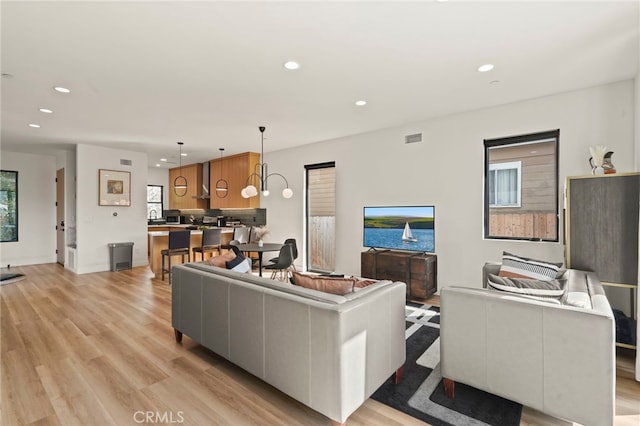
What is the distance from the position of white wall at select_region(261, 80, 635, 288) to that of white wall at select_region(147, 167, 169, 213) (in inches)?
243

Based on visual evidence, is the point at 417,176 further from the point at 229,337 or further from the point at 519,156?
the point at 229,337

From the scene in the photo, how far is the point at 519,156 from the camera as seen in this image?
4.15 meters

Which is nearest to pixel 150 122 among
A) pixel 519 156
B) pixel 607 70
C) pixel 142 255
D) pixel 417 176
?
pixel 142 255

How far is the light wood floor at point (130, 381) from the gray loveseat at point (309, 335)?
197mm

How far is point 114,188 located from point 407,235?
658cm

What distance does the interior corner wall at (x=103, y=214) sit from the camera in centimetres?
640

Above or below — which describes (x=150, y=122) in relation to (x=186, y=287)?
above

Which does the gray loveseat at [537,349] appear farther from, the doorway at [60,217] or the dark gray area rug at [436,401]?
the doorway at [60,217]

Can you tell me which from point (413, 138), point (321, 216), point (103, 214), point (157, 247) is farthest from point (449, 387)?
point (103, 214)

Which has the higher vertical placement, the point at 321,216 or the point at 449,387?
the point at 321,216

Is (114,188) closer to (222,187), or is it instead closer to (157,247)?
(157,247)

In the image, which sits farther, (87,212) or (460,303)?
(87,212)

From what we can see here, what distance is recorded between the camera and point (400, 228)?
483 centimetres

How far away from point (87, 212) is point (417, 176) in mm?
6881
